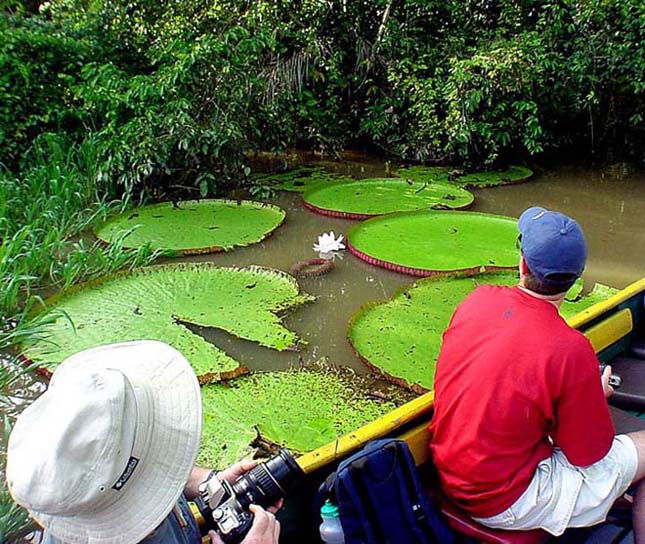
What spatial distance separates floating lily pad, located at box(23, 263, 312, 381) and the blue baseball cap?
4.79ft

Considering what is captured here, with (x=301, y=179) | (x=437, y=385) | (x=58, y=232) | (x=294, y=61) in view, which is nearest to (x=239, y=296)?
(x=58, y=232)

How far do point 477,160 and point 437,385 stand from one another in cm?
510

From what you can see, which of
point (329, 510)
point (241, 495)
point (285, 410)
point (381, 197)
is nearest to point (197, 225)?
point (381, 197)

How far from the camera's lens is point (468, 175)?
5891 millimetres

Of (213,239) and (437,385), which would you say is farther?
(213,239)

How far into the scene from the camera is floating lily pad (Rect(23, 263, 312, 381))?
2.60 meters

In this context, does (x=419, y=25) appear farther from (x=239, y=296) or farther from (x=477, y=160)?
(x=239, y=296)

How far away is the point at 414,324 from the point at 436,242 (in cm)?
121

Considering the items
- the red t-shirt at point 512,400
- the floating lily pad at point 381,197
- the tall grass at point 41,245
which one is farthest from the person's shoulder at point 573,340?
the floating lily pad at point 381,197

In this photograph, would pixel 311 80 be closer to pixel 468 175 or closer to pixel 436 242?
pixel 468 175

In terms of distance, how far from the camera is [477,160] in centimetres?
610

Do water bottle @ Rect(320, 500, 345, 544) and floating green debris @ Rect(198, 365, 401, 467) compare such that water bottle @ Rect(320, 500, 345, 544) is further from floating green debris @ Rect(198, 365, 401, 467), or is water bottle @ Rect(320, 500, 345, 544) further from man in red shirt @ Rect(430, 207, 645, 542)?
floating green debris @ Rect(198, 365, 401, 467)

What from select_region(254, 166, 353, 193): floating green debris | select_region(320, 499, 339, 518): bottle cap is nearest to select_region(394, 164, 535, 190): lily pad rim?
select_region(254, 166, 353, 193): floating green debris

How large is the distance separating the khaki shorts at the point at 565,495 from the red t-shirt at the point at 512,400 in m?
0.03
